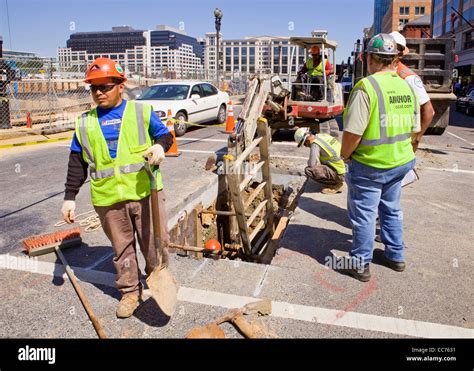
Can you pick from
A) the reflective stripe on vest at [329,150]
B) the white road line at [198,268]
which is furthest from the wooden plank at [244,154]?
the reflective stripe on vest at [329,150]

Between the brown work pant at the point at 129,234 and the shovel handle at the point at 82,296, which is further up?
the brown work pant at the point at 129,234

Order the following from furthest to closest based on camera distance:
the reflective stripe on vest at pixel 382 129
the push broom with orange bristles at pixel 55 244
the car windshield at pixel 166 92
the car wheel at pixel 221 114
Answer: the car wheel at pixel 221 114 → the car windshield at pixel 166 92 → the push broom with orange bristles at pixel 55 244 → the reflective stripe on vest at pixel 382 129

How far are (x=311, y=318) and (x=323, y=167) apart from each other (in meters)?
3.85

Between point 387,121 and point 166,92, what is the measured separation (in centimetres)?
1143

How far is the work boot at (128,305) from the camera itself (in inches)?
131

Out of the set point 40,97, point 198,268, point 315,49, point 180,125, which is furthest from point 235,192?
point 40,97

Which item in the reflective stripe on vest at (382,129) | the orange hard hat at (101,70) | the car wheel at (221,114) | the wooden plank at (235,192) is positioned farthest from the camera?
the car wheel at (221,114)

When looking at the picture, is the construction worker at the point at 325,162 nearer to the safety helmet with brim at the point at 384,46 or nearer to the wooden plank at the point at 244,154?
the wooden plank at the point at 244,154

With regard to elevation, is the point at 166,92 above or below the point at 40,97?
below

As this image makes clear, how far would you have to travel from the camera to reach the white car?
43.0ft

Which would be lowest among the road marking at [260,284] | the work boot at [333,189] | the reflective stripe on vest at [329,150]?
the road marking at [260,284]

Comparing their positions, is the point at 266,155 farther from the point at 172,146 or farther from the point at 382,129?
the point at 172,146

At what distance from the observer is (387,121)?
351 cm
